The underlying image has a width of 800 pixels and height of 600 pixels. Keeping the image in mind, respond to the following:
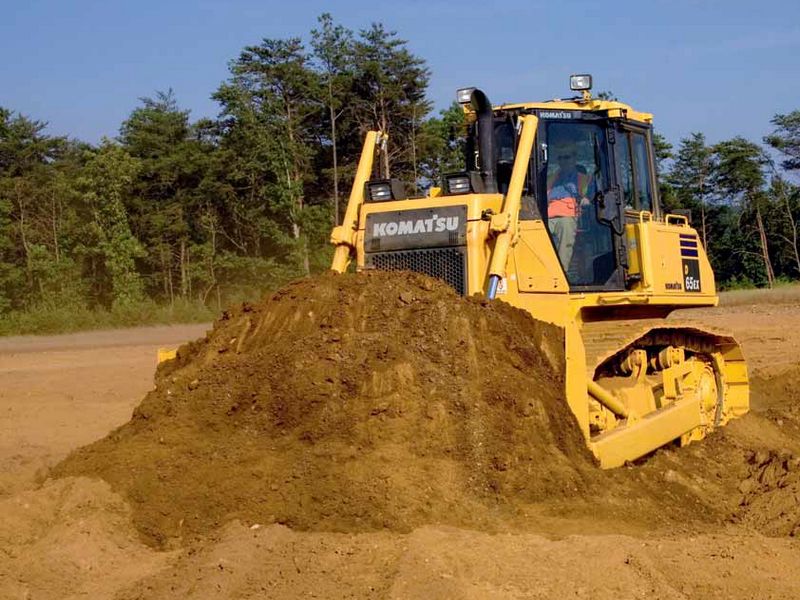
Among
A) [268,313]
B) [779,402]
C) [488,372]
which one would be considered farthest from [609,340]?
[779,402]

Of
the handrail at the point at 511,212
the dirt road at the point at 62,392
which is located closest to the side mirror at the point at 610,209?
the handrail at the point at 511,212

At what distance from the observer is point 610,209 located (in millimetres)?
9492

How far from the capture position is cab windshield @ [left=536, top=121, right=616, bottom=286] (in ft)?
30.8

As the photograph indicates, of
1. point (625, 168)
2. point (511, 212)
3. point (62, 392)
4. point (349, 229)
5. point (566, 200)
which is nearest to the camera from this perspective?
point (511, 212)

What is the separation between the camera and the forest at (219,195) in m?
39.4

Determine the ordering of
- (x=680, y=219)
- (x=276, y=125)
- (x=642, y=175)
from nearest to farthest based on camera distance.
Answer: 1. (x=642, y=175)
2. (x=680, y=219)
3. (x=276, y=125)

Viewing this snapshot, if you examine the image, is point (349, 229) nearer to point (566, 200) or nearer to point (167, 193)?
point (566, 200)

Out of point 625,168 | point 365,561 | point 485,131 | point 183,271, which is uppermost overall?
point 183,271

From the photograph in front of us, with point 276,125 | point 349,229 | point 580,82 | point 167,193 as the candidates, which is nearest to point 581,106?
point 580,82

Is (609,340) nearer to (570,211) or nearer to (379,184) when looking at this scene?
(570,211)

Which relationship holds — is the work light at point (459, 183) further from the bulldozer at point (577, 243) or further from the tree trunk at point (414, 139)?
the tree trunk at point (414, 139)

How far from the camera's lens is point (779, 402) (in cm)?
1370

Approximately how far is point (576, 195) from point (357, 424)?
3.49 meters

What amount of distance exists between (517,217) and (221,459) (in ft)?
10.8
